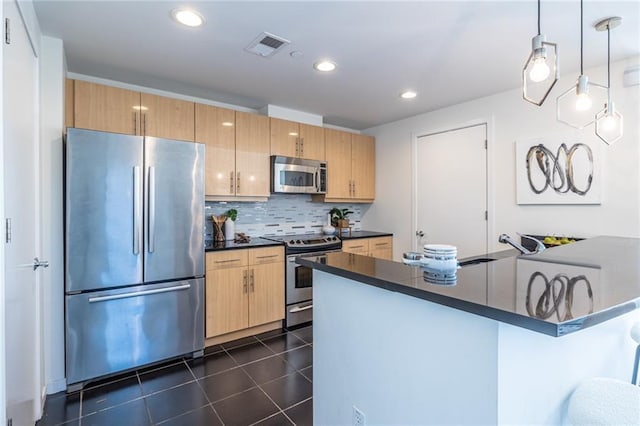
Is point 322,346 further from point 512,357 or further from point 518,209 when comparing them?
point 518,209

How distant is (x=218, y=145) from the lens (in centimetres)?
310

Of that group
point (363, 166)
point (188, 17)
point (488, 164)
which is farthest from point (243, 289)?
point (488, 164)

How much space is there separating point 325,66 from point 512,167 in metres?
2.03

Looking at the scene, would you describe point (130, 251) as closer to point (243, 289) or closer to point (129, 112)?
point (243, 289)

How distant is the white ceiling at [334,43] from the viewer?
5.99ft

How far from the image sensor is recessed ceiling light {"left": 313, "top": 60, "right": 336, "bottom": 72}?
249cm

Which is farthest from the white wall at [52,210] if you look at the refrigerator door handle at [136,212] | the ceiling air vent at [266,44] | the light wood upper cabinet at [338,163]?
the light wood upper cabinet at [338,163]

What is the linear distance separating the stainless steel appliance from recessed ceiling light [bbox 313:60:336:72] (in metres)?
1.12

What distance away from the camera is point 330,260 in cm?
147

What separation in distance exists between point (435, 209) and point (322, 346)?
2.64m

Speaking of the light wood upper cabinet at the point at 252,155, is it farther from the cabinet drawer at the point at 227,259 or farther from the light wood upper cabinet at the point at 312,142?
the cabinet drawer at the point at 227,259

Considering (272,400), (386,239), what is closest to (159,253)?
(272,400)

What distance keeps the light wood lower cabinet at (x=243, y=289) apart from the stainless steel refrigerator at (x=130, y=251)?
0.51 feet

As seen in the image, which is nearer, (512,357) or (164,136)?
(512,357)
